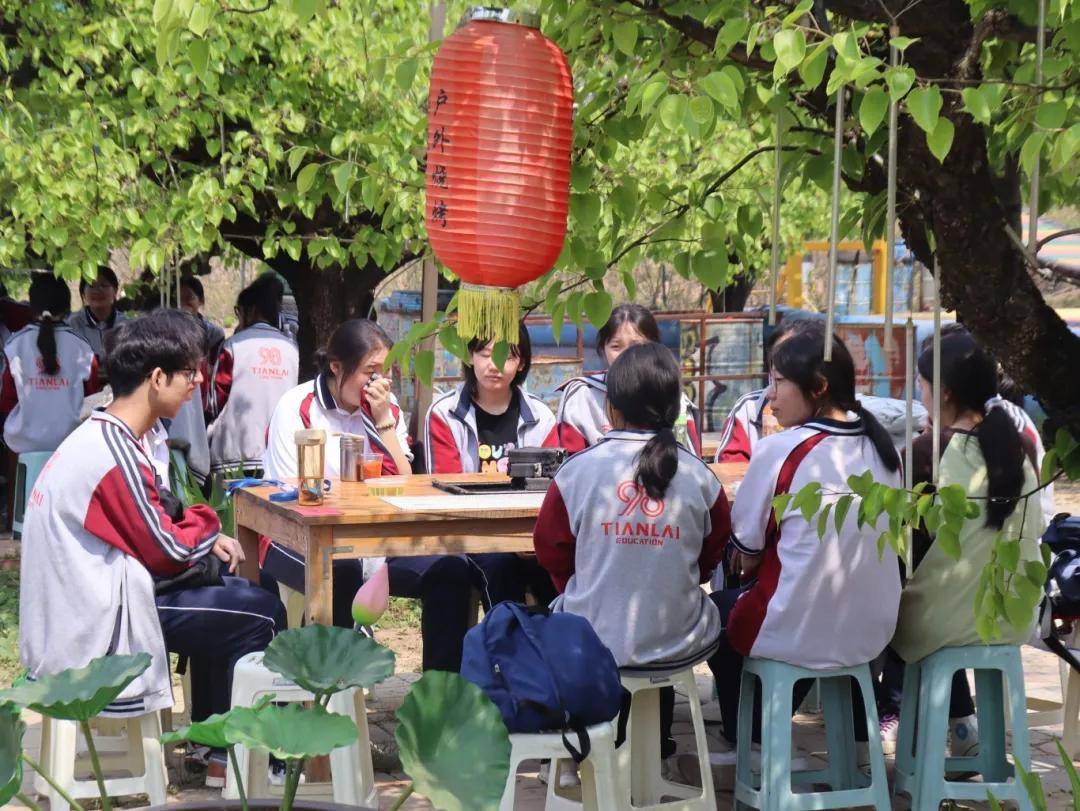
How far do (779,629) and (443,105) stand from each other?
6.19ft

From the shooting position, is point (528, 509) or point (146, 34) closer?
point (528, 509)

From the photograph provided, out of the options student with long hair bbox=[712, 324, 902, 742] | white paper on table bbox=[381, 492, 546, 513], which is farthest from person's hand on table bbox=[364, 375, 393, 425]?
student with long hair bbox=[712, 324, 902, 742]

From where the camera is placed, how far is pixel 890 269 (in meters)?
2.98

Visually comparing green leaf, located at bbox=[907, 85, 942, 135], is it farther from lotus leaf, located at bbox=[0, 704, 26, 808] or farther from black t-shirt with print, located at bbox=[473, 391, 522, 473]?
black t-shirt with print, located at bbox=[473, 391, 522, 473]

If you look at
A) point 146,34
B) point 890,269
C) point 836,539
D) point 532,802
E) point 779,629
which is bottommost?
point 532,802

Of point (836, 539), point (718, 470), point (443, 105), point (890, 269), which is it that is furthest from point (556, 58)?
point (718, 470)

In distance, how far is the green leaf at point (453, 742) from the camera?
222 cm

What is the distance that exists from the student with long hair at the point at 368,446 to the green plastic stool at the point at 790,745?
1294 millimetres

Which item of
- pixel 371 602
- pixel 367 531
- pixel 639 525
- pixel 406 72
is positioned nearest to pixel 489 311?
pixel 406 72

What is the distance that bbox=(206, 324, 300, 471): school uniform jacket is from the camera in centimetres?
774

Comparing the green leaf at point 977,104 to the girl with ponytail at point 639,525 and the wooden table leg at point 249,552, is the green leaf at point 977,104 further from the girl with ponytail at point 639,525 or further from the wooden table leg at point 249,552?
the wooden table leg at point 249,552

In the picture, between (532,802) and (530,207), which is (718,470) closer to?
(532,802)

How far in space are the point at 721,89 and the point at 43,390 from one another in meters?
6.88

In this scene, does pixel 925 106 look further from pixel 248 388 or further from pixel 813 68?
pixel 248 388
